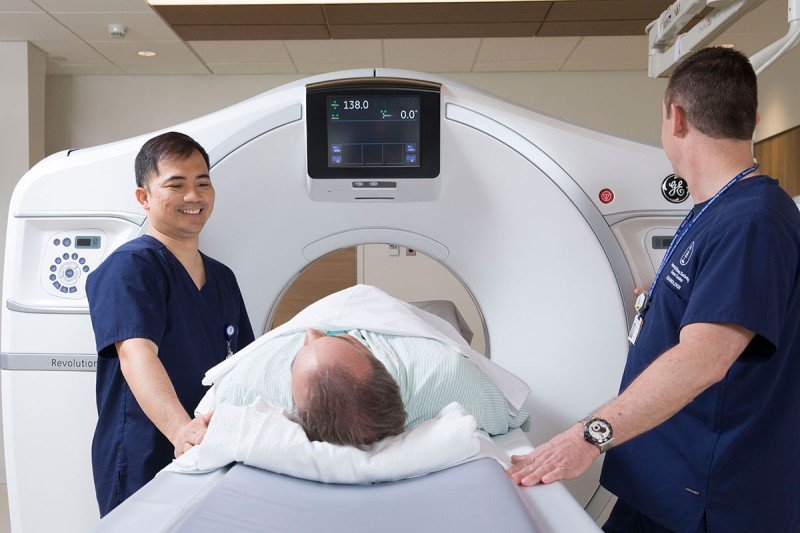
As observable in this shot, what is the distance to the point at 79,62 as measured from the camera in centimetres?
463

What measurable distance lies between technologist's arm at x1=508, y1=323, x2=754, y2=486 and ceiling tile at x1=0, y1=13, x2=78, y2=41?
3.75m

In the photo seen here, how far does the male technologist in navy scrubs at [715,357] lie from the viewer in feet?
3.55

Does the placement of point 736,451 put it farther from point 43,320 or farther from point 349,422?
point 43,320

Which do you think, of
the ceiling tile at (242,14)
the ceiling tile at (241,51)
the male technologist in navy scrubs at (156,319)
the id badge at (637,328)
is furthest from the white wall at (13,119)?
the id badge at (637,328)

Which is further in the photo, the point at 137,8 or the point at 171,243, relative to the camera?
the point at 137,8

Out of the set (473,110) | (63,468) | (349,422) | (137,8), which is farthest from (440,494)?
(137,8)

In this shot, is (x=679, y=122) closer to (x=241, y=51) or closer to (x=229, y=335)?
(x=229, y=335)

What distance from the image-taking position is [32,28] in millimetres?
4031

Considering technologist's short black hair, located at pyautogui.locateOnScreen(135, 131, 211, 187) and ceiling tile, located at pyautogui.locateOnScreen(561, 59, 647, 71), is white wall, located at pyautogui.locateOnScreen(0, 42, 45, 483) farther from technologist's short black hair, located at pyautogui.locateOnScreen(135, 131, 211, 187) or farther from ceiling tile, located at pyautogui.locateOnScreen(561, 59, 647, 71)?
ceiling tile, located at pyautogui.locateOnScreen(561, 59, 647, 71)

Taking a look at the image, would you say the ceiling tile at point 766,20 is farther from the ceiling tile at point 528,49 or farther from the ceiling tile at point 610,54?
the ceiling tile at point 528,49

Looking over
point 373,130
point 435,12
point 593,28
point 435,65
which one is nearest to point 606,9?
point 593,28

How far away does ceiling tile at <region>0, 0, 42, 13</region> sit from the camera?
3.61m

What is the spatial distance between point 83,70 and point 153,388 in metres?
4.16

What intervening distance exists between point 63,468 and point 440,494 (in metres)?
1.13
